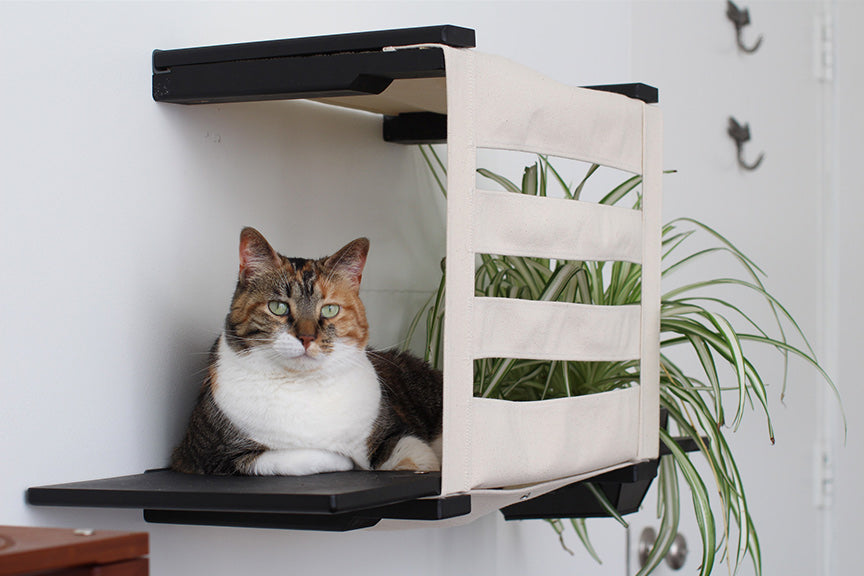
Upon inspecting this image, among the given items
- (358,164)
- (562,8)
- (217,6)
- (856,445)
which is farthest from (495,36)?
(856,445)

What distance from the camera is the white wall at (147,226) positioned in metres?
0.85

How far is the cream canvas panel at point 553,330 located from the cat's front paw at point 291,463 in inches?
7.3

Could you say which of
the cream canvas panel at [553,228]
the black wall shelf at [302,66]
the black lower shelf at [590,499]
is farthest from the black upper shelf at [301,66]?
the black lower shelf at [590,499]

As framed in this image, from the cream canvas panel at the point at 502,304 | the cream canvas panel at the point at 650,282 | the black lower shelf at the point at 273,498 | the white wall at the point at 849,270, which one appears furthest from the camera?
the white wall at the point at 849,270

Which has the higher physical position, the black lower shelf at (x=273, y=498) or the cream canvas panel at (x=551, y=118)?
the cream canvas panel at (x=551, y=118)

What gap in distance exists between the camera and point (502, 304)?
3.07 feet

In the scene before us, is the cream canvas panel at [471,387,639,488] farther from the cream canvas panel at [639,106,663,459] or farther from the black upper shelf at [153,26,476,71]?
the black upper shelf at [153,26,476,71]


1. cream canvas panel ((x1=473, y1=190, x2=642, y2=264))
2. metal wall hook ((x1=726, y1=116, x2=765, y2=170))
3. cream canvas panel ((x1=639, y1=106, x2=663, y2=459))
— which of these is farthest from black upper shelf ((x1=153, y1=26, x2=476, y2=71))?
metal wall hook ((x1=726, y1=116, x2=765, y2=170))

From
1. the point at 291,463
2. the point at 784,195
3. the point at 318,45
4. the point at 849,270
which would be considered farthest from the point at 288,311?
the point at 849,270

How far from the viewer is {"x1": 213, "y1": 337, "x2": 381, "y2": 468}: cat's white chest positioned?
0.94m

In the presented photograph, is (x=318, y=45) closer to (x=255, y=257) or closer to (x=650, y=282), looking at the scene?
(x=255, y=257)

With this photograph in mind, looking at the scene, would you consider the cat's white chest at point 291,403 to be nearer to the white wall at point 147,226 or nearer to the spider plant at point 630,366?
the white wall at point 147,226

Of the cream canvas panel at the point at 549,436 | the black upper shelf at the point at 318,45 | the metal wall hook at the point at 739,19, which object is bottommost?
the cream canvas panel at the point at 549,436

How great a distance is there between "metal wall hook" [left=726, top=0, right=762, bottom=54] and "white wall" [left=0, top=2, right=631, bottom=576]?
38.1 inches
